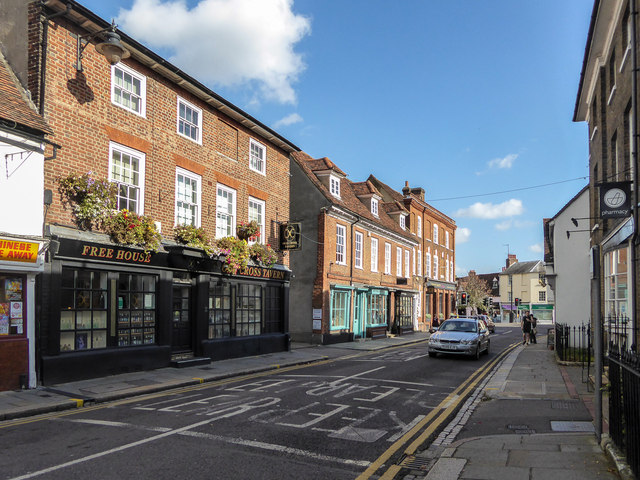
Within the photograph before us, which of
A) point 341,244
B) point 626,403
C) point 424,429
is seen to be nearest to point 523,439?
point 424,429

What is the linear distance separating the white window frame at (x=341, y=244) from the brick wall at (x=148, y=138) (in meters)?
6.62

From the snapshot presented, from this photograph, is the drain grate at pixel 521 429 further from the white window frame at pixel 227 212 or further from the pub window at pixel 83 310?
the white window frame at pixel 227 212

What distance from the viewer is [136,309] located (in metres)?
14.0

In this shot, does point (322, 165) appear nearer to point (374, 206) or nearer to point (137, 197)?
point (374, 206)

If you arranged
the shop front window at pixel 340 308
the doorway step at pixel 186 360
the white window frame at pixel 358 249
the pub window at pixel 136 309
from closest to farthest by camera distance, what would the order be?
1. the pub window at pixel 136 309
2. the doorway step at pixel 186 360
3. the shop front window at pixel 340 308
4. the white window frame at pixel 358 249

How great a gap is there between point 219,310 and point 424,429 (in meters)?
10.5

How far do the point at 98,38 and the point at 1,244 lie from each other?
6.03 metres

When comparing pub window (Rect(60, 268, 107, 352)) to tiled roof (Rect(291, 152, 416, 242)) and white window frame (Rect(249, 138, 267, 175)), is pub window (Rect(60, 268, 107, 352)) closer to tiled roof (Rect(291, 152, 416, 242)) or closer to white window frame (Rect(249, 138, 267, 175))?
white window frame (Rect(249, 138, 267, 175))

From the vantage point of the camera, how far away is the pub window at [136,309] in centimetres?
1348

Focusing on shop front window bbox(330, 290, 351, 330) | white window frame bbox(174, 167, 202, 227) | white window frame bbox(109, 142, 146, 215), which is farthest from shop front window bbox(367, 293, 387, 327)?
white window frame bbox(109, 142, 146, 215)

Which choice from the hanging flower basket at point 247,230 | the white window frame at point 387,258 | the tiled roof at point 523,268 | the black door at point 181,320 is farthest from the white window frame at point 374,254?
the tiled roof at point 523,268

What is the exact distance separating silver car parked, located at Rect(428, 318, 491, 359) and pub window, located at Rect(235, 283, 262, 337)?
665 cm

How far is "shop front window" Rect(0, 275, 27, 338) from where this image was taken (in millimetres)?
10547

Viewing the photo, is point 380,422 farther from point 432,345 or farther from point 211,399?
point 432,345
